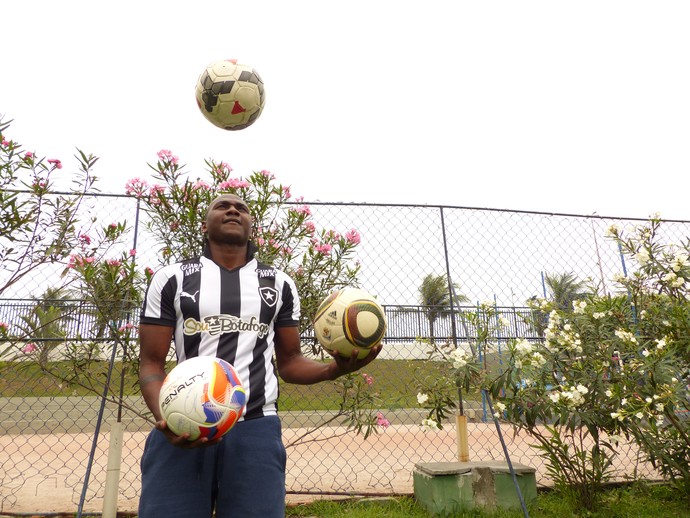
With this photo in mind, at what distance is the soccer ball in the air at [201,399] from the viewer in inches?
65.4

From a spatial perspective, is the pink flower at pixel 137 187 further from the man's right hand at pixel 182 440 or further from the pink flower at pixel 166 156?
the man's right hand at pixel 182 440

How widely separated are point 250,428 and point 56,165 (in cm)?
282

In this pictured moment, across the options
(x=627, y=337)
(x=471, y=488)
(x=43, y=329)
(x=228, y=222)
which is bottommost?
(x=471, y=488)

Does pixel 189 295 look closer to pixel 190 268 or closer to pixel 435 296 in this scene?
pixel 190 268

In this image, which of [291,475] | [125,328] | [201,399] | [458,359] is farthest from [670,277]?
[291,475]

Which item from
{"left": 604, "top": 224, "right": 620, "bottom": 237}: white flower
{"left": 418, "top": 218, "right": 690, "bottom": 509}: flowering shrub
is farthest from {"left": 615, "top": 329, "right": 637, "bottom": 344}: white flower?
{"left": 604, "top": 224, "right": 620, "bottom": 237}: white flower

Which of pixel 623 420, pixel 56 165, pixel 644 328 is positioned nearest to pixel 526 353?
pixel 623 420

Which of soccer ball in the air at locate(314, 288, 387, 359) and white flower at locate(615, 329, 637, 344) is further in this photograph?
white flower at locate(615, 329, 637, 344)

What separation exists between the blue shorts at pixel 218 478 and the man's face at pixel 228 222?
0.82m

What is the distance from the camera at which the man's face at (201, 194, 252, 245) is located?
2234 millimetres

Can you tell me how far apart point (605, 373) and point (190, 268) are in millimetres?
3067

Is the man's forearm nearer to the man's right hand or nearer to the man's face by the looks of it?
the man's right hand

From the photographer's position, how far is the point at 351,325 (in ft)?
6.33

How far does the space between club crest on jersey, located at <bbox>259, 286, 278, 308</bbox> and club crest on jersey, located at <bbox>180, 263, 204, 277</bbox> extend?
0.96 ft
